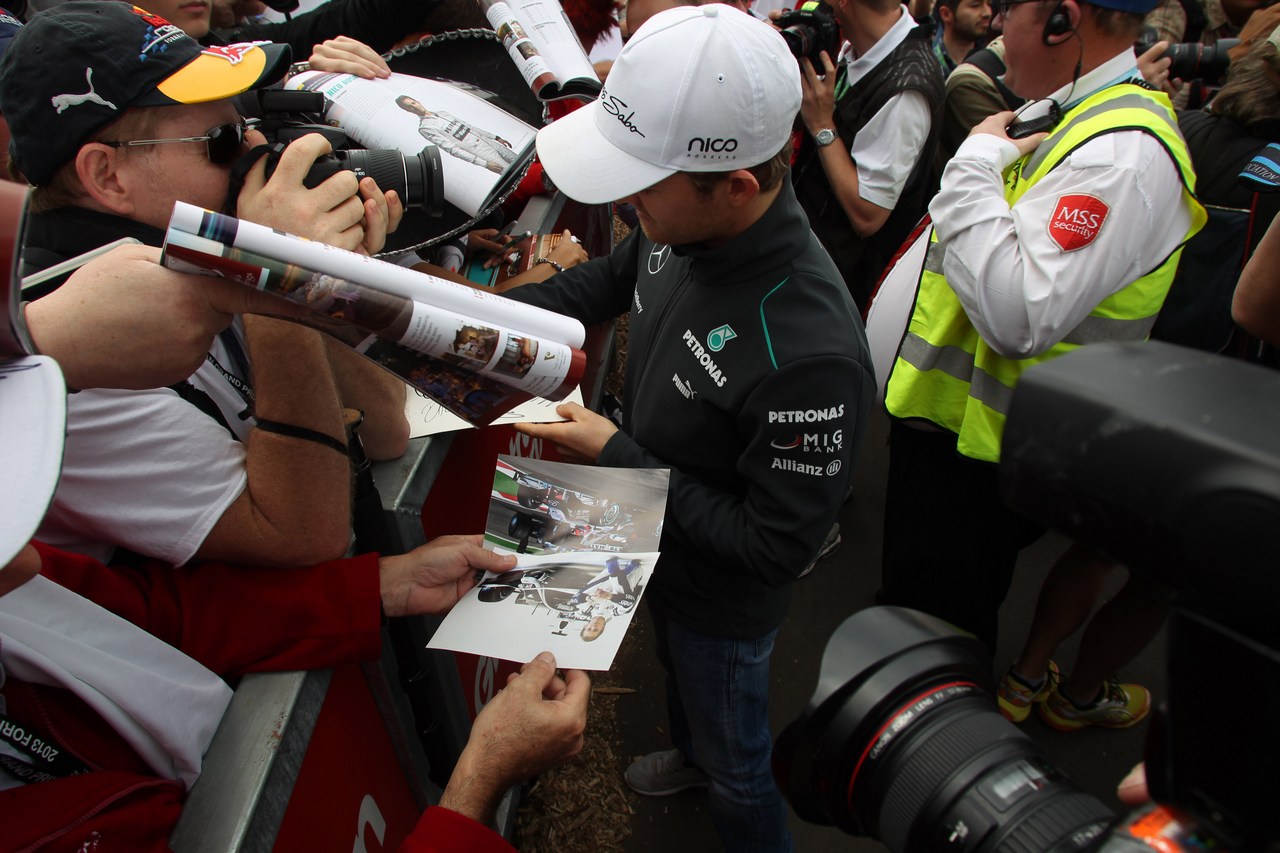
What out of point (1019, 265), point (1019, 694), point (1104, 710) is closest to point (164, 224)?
point (1019, 265)

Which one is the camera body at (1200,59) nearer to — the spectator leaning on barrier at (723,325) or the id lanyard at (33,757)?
the spectator leaning on barrier at (723,325)

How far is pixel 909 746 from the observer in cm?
98

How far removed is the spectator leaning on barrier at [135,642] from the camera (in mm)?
832

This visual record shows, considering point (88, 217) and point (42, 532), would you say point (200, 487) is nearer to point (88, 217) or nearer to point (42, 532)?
point (42, 532)

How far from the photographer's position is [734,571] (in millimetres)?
1863

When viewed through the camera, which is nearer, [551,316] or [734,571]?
[551,316]

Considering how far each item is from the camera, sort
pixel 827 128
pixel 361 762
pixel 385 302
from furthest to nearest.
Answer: pixel 827 128
pixel 361 762
pixel 385 302

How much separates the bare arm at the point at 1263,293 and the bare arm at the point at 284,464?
191cm

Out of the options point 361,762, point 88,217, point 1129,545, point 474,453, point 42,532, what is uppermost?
point 1129,545

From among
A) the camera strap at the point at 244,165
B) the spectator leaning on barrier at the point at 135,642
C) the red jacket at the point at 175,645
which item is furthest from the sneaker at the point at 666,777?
the camera strap at the point at 244,165

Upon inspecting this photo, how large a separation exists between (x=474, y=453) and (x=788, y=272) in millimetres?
1071

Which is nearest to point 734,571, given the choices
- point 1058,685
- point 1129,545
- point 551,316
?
point 551,316

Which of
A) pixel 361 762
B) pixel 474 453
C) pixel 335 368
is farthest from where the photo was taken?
pixel 474 453

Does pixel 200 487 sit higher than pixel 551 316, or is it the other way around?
pixel 551 316
